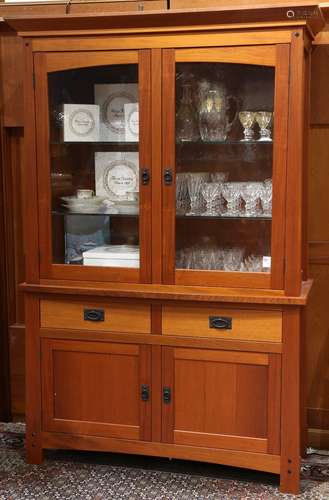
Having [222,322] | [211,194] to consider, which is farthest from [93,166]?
[222,322]

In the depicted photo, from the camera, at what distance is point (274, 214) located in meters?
2.74

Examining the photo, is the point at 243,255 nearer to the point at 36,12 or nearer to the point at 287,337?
the point at 287,337

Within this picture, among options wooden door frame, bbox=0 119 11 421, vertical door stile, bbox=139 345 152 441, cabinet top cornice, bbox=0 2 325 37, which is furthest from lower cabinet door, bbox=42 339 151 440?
cabinet top cornice, bbox=0 2 325 37

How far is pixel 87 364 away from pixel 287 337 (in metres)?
0.86

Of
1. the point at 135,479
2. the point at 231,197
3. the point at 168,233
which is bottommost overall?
the point at 135,479

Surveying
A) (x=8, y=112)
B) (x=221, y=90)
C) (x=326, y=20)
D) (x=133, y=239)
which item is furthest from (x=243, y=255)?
(x=8, y=112)

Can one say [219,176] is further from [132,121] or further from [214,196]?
[132,121]

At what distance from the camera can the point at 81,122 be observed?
300 cm

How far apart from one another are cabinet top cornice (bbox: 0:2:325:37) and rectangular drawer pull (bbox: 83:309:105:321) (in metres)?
1.14

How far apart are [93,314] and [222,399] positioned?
2.10 ft

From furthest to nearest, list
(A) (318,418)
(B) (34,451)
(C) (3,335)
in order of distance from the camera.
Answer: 1. (C) (3,335)
2. (A) (318,418)
3. (B) (34,451)

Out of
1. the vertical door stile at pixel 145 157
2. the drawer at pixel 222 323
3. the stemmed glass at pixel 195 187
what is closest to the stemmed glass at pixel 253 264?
the drawer at pixel 222 323

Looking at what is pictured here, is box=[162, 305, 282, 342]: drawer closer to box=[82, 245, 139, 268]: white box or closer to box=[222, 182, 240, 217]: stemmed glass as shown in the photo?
box=[82, 245, 139, 268]: white box

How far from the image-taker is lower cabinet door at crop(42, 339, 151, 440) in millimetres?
2967
